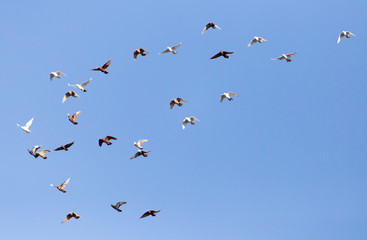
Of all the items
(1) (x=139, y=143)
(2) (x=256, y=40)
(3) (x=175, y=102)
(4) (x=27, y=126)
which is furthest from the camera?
(2) (x=256, y=40)

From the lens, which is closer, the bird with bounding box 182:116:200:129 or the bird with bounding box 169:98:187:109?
the bird with bounding box 169:98:187:109

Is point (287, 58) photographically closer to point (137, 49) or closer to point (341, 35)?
point (341, 35)

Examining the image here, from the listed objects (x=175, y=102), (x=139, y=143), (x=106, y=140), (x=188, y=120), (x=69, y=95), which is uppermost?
(x=175, y=102)

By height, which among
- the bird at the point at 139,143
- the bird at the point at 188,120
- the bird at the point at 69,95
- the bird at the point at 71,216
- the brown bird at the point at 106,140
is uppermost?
the bird at the point at 188,120

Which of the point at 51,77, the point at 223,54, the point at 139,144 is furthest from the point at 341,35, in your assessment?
the point at 51,77

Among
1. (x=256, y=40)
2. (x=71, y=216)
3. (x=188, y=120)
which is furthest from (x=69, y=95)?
(x=256, y=40)

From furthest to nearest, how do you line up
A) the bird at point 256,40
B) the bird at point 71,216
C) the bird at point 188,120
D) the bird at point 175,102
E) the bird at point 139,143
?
the bird at point 256,40 → the bird at point 188,120 → the bird at point 175,102 → the bird at point 139,143 → the bird at point 71,216

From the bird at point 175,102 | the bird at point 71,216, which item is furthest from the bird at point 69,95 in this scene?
the bird at point 71,216

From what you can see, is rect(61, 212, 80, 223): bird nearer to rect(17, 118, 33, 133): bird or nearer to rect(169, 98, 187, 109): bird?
rect(17, 118, 33, 133): bird

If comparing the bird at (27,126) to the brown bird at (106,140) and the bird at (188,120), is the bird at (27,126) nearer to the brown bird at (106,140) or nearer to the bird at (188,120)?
the brown bird at (106,140)

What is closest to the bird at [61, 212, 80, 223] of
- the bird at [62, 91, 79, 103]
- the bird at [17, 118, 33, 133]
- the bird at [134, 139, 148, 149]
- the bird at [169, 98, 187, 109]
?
the bird at [134, 139, 148, 149]

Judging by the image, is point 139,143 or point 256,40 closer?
point 139,143

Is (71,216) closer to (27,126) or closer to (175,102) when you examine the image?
(27,126)

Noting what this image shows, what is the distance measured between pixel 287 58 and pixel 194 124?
1345 centimetres
